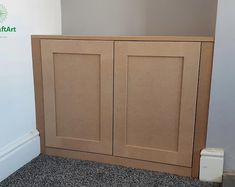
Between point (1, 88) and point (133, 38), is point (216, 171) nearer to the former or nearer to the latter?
point (133, 38)

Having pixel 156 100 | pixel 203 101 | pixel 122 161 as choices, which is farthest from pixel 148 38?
pixel 122 161

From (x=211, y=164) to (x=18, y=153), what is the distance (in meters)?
1.14

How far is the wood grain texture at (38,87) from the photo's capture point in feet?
6.15

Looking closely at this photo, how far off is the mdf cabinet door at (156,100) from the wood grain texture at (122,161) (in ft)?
0.11

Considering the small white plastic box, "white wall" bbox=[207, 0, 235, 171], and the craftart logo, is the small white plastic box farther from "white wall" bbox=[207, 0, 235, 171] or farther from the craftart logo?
the craftart logo

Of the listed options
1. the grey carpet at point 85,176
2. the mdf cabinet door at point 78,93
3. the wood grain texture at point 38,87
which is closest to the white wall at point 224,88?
the grey carpet at point 85,176

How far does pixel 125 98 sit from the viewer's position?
1769 millimetres

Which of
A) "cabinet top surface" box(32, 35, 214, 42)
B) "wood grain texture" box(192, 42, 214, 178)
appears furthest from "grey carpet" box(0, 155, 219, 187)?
"cabinet top surface" box(32, 35, 214, 42)

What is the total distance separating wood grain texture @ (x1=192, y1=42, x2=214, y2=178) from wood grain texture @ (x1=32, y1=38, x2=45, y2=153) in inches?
38.7

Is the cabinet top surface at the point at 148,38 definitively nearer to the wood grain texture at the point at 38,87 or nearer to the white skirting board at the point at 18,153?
the wood grain texture at the point at 38,87

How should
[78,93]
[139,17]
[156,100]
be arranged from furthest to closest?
[139,17]
[78,93]
[156,100]

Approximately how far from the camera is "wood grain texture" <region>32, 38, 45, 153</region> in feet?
6.15

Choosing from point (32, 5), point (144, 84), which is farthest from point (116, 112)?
point (32, 5)

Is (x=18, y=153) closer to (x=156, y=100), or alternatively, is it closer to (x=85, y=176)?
(x=85, y=176)
